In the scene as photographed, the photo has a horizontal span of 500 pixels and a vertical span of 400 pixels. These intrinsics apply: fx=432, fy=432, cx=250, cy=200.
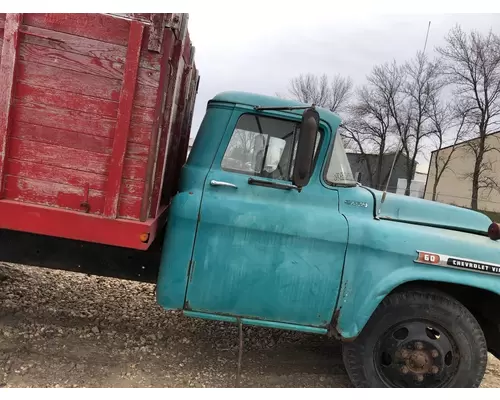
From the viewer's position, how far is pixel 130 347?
3592mm

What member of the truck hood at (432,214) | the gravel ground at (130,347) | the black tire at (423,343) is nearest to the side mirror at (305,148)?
the truck hood at (432,214)

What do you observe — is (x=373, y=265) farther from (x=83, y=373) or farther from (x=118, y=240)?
(x=83, y=373)

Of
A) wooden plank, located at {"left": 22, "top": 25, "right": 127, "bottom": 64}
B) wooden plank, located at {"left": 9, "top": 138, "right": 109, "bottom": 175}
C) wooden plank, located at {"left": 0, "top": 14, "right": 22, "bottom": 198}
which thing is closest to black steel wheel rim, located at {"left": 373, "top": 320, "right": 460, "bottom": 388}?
wooden plank, located at {"left": 9, "top": 138, "right": 109, "bottom": 175}

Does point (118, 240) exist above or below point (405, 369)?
above

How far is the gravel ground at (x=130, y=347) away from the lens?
316cm

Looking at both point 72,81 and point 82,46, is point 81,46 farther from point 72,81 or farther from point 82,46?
point 72,81

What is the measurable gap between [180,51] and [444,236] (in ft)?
7.11

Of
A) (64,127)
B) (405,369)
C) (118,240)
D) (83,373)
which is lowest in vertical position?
(83,373)

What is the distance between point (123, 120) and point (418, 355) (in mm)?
2502

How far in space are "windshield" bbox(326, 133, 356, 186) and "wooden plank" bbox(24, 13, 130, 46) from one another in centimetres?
158

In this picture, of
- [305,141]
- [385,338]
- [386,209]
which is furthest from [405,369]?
[305,141]

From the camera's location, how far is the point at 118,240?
2656 mm

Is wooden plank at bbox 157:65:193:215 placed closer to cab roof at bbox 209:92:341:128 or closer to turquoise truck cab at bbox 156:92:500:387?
turquoise truck cab at bbox 156:92:500:387

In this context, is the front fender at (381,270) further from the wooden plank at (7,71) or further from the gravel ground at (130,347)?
the wooden plank at (7,71)
